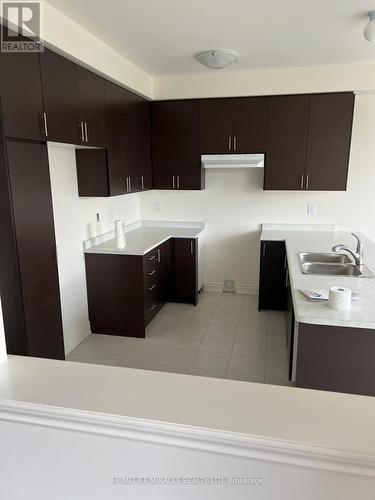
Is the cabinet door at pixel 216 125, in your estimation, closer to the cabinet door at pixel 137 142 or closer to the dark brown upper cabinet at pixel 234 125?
the dark brown upper cabinet at pixel 234 125

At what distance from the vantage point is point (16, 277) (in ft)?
7.29

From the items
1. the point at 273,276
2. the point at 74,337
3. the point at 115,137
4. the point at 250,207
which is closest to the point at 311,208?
the point at 250,207

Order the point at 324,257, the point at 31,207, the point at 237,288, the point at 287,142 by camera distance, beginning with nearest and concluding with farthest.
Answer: the point at 31,207 < the point at 324,257 < the point at 287,142 < the point at 237,288

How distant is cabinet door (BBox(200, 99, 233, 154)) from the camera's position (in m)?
4.12

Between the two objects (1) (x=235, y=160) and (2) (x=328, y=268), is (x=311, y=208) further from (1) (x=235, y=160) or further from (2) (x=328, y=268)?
(2) (x=328, y=268)

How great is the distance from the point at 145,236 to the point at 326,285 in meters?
2.31

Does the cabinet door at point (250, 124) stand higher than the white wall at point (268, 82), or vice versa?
the white wall at point (268, 82)

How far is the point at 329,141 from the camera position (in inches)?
155

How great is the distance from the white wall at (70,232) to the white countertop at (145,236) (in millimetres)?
148

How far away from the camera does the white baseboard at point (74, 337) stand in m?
3.33

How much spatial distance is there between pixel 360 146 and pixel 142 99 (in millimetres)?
2494

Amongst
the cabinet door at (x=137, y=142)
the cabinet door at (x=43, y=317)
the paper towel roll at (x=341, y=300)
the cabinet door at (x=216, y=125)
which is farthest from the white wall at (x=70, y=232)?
the paper towel roll at (x=341, y=300)

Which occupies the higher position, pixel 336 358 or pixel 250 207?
pixel 250 207

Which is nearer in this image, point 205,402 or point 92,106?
point 205,402
